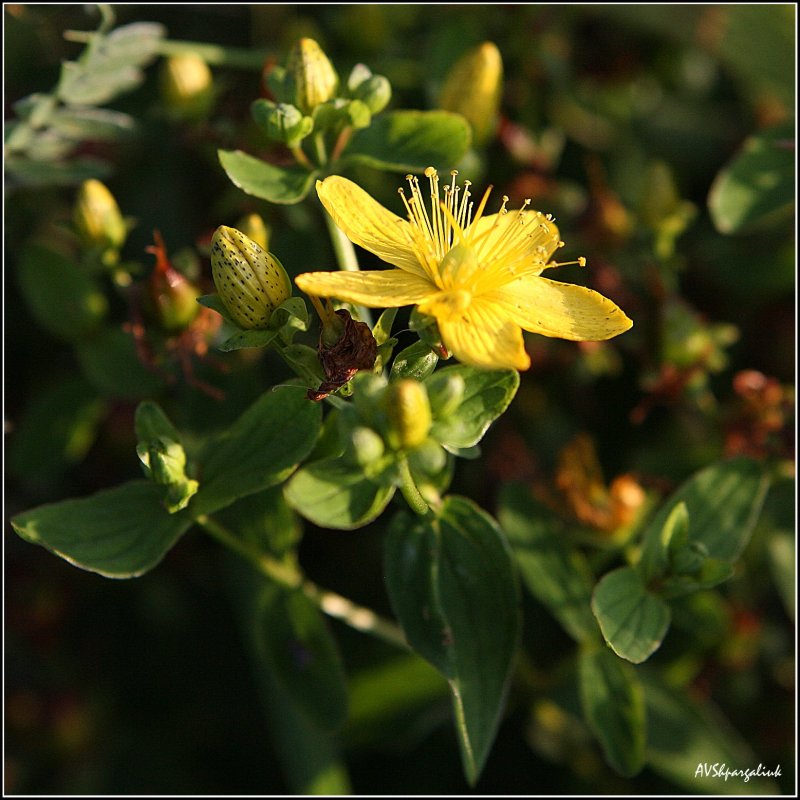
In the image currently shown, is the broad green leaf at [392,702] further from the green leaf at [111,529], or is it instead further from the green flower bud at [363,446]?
the green flower bud at [363,446]

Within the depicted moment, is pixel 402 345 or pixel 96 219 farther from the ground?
pixel 96 219

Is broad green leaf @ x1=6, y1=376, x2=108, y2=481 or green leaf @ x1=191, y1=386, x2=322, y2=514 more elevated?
green leaf @ x1=191, y1=386, x2=322, y2=514

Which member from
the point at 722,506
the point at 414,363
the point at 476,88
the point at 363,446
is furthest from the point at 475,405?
the point at 476,88

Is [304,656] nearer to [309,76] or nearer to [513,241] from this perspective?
[513,241]

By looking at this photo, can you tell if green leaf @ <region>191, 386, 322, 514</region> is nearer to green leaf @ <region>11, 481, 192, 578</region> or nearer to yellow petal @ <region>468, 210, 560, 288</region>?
green leaf @ <region>11, 481, 192, 578</region>

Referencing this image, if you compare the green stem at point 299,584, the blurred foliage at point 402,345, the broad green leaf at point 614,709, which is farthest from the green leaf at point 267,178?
the broad green leaf at point 614,709

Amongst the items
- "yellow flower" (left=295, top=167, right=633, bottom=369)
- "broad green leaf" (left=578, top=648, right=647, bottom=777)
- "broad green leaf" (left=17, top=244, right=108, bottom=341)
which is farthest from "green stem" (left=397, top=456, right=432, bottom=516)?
"broad green leaf" (left=17, top=244, right=108, bottom=341)
